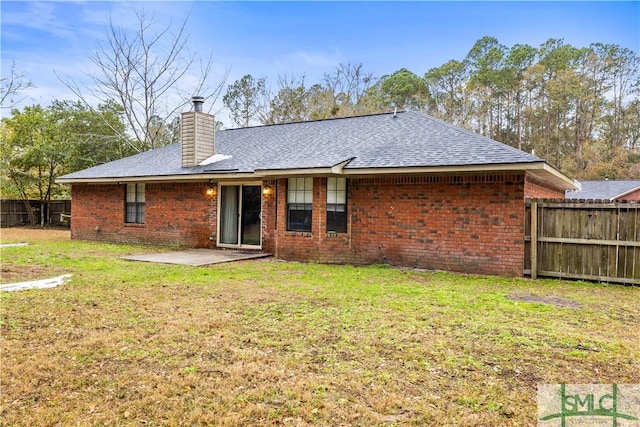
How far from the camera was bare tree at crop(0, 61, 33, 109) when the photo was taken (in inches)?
638

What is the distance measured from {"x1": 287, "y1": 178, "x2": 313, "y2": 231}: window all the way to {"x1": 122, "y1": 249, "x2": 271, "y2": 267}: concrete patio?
1266 mm

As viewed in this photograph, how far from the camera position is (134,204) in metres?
14.0

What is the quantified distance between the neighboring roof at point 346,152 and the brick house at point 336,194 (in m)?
0.04

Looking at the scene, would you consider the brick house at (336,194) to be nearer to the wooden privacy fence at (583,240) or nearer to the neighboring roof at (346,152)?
the neighboring roof at (346,152)

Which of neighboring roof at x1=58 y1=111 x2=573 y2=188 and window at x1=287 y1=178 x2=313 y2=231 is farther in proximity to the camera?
window at x1=287 y1=178 x2=313 y2=231

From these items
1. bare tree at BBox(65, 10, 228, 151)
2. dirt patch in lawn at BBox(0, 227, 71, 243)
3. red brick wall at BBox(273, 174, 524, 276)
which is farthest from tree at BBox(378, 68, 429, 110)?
red brick wall at BBox(273, 174, 524, 276)

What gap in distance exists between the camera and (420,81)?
32906 millimetres

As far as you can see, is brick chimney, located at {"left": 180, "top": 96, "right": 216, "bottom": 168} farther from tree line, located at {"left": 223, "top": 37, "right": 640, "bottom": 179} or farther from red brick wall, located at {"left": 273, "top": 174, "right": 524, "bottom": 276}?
tree line, located at {"left": 223, "top": 37, "right": 640, "bottom": 179}

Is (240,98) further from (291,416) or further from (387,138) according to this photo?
(291,416)

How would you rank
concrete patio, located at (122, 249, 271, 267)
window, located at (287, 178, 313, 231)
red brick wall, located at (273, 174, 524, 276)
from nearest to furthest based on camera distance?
red brick wall, located at (273, 174, 524, 276), concrete patio, located at (122, 249, 271, 267), window, located at (287, 178, 313, 231)

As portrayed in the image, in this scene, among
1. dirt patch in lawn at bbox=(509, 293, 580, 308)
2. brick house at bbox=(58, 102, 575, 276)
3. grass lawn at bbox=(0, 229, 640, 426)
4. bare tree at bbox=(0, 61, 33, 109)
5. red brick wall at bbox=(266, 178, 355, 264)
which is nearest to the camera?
grass lawn at bbox=(0, 229, 640, 426)

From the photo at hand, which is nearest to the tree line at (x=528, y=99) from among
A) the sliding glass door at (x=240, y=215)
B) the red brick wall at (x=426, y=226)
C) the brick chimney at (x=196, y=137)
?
the brick chimney at (x=196, y=137)

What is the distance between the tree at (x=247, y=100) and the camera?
101 ft

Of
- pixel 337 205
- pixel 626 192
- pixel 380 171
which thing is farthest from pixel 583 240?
pixel 626 192
